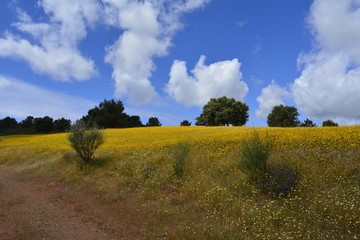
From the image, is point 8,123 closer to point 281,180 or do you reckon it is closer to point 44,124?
point 44,124

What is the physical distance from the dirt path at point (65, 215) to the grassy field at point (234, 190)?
2.03 ft

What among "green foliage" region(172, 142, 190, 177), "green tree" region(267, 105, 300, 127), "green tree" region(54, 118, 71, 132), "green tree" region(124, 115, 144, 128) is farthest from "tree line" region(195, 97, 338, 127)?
"green foliage" region(172, 142, 190, 177)

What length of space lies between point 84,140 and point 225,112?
59164 mm

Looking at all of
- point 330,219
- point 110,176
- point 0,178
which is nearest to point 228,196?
point 330,219

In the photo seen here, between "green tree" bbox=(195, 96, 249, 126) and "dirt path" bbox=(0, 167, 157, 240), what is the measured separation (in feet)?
209

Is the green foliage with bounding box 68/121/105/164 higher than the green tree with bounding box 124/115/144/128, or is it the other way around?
the green tree with bounding box 124/115/144/128

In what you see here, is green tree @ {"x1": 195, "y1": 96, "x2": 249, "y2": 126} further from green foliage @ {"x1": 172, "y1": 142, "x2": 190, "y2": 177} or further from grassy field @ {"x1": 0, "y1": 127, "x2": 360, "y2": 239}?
green foliage @ {"x1": 172, "y1": 142, "x2": 190, "y2": 177}

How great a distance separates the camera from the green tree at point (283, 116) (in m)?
89.9

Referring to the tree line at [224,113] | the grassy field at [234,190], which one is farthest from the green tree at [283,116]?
the grassy field at [234,190]

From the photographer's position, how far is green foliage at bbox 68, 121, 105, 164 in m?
22.6

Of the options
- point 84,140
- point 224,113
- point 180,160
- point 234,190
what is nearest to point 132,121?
point 224,113

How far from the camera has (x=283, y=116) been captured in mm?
91125

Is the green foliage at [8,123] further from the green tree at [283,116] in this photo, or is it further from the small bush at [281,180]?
the small bush at [281,180]

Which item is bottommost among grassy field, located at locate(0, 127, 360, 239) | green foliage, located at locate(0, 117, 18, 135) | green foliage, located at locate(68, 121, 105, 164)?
grassy field, located at locate(0, 127, 360, 239)
